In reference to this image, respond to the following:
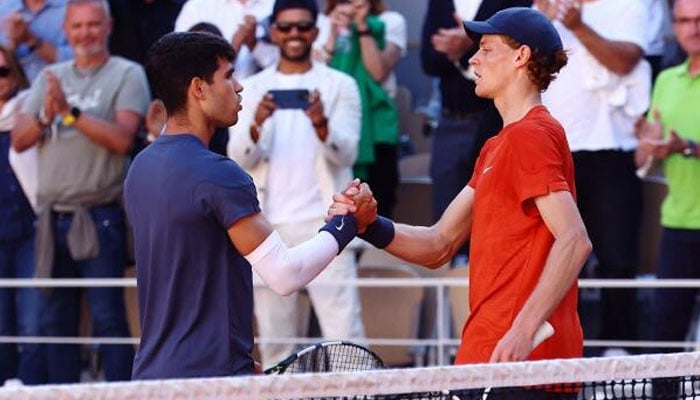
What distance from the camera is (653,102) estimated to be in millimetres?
8602

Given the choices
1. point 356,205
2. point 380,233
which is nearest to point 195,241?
point 356,205

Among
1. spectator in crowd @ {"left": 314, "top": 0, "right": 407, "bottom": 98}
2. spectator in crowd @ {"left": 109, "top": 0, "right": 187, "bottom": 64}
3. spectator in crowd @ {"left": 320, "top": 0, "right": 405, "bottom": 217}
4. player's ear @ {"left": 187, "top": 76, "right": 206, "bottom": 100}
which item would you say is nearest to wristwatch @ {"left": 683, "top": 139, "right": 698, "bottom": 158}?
spectator in crowd @ {"left": 320, "top": 0, "right": 405, "bottom": 217}

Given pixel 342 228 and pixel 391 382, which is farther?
pixel 342 228

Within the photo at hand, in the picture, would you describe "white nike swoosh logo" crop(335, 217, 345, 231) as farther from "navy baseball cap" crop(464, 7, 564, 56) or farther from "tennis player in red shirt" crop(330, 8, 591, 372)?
"navy baseball cap" crop(464, 7, 564, 56)

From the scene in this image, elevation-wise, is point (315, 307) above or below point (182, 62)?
below

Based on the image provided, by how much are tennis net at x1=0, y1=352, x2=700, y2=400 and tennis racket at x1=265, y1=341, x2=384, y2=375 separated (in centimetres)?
50

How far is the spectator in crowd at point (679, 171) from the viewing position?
8.34 m

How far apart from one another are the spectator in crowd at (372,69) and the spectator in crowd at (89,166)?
1.18m

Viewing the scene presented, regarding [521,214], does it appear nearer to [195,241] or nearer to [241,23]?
[195,241]

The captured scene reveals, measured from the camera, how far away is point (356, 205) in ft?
17.6

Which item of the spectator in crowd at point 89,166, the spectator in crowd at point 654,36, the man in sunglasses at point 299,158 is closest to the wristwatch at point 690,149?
the spectator in crowd at point 654,36

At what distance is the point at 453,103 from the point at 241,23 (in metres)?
1.30

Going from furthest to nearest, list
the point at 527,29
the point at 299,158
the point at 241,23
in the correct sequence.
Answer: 1. the point at 241,23
2. the point at 299,158
3. the point at 527,29

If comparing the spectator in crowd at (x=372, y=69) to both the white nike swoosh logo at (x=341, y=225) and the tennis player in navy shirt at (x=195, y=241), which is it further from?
the tennis player in navy shirt at (x=195, y=241)
